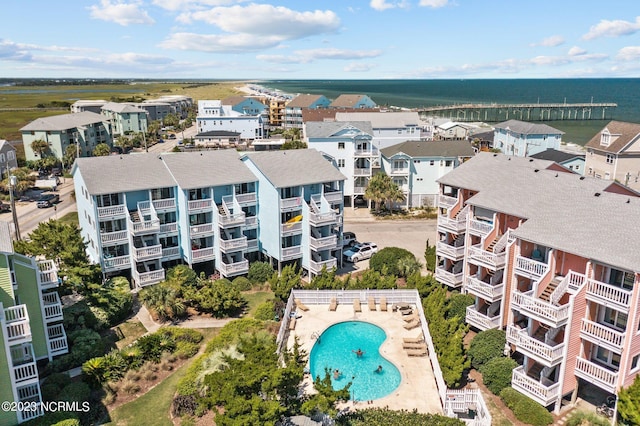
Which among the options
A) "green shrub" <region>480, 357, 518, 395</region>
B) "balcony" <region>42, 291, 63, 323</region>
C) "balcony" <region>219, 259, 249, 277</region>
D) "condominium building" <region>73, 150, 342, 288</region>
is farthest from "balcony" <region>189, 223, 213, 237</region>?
"green shrub" <region>480, 357, 518, 395</region>

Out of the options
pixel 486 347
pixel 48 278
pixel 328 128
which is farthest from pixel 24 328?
pixel 328 128

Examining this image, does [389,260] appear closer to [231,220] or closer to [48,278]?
[231,220]

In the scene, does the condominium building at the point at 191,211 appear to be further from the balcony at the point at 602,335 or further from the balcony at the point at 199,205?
the balcony at the point at 602,335

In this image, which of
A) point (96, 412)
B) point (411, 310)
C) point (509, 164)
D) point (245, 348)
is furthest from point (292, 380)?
point (509, 164)

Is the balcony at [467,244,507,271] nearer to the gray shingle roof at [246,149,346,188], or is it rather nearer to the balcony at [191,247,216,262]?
the gray shingle roof at [246,149,346,188]

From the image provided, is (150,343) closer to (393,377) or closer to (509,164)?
(393,377)
